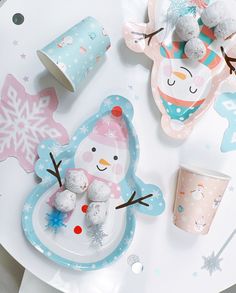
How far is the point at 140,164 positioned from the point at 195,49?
0.75ft

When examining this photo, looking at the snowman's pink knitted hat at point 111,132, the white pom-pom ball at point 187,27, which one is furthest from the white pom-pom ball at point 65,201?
the white pom-pom ball at point 187,27

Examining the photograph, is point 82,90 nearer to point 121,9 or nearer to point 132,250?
point 121,9

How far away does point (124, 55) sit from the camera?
87 centimetres

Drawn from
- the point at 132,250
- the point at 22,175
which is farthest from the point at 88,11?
the point at 132,250

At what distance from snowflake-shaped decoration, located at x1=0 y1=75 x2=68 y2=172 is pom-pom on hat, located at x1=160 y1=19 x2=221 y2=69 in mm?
223

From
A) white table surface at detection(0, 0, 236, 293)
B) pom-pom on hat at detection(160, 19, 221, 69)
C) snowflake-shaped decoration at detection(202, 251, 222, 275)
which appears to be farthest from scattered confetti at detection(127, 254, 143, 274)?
pom-pom on hat at detection(160, 19, 221, 69)

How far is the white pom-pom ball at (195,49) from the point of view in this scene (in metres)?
0.82

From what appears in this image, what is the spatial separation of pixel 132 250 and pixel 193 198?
16 centimetres

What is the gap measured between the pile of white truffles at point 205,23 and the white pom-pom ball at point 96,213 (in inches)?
12.3

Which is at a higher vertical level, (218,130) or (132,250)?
(218,130)

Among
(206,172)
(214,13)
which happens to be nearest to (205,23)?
(214,13)

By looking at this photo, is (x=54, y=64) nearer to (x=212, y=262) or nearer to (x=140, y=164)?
(x=140, y=164)

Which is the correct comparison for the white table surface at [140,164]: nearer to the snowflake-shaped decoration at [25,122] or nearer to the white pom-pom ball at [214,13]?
the snowflake-shaped decoration at [25,122]

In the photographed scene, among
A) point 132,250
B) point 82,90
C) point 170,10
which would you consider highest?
point 170,10
